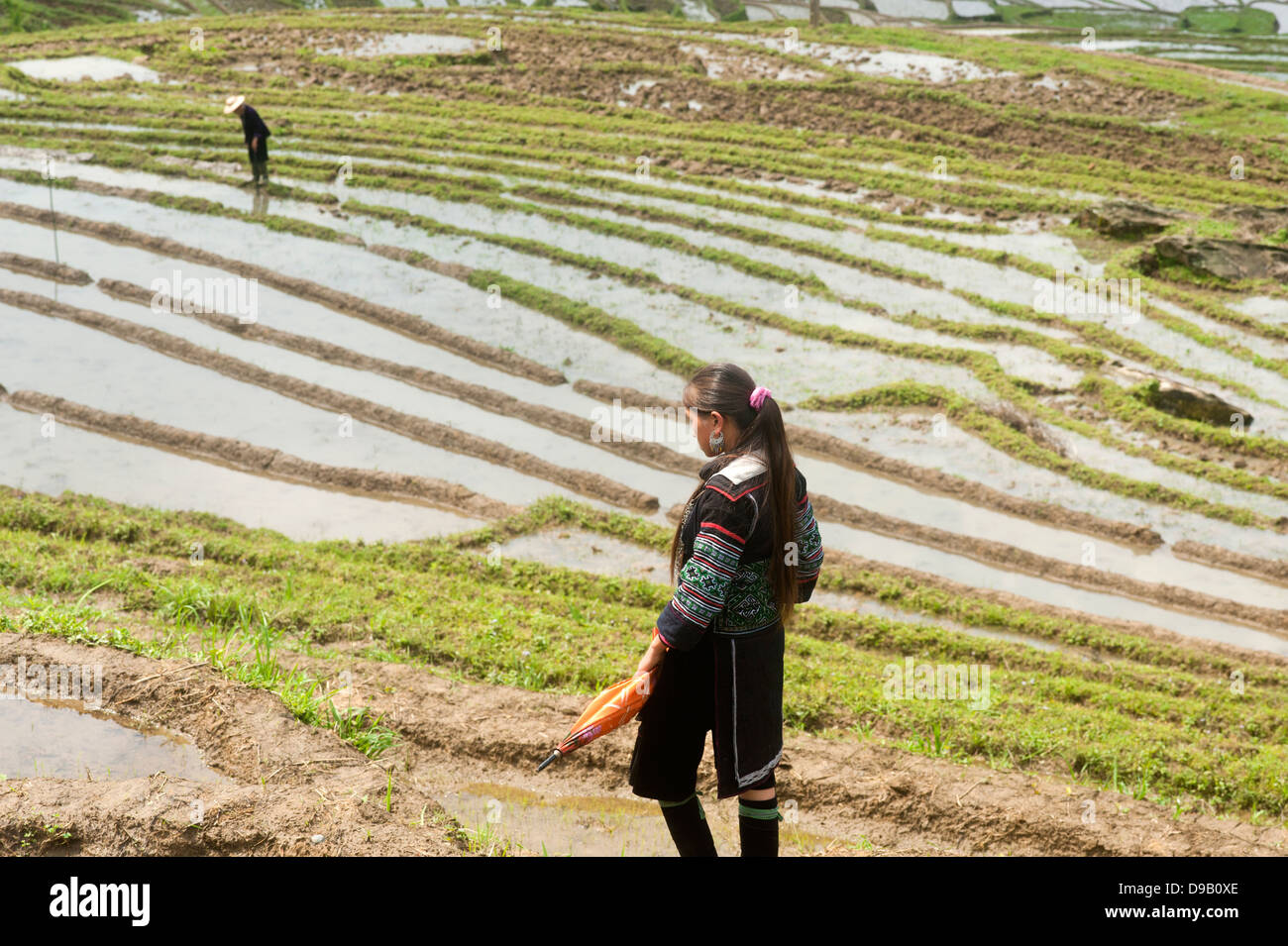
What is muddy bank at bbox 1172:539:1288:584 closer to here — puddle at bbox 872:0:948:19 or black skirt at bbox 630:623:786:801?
black skirt at bbox 630:623:786:801

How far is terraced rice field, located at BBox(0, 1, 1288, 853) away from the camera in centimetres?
555

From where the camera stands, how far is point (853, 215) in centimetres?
1703

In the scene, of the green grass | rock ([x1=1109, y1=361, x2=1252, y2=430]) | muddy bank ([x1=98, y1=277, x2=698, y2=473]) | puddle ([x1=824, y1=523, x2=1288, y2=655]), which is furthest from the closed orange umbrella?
rock ([x1=1109, y1=361, x2=1252, y2=430])

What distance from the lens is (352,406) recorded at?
36.7ft

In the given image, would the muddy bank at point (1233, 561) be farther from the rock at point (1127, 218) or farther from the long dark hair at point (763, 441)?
the rock at point (1127, 218)

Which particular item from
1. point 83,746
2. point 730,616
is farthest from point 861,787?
point 83,746

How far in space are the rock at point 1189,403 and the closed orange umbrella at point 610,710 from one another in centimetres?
1014

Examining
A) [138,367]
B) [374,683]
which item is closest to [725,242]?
[138,367]

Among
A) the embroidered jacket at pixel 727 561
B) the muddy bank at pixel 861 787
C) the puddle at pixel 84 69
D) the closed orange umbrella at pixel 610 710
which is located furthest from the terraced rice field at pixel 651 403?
the embroidered jacket at pixel 727 561

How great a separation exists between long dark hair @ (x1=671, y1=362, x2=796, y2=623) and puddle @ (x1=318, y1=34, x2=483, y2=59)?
2447 centimetres

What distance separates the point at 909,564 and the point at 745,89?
16898mm

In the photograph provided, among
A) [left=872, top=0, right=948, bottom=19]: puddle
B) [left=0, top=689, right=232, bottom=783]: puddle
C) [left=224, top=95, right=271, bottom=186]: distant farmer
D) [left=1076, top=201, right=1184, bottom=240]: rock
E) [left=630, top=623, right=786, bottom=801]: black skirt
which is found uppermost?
[left=872, top=0, right=948, bottom=19]: puddle

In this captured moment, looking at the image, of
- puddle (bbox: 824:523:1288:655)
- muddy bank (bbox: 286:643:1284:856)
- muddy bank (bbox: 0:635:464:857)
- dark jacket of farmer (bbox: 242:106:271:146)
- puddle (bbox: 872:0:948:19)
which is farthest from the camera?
puddle (bbox: 872:0:948:19)

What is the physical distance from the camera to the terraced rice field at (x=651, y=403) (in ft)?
18.2
